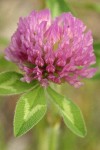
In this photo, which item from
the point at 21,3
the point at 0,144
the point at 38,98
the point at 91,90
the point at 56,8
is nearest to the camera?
the point at 38,98

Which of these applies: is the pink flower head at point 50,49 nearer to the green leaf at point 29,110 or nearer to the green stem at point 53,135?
the green leaf at point 29,110

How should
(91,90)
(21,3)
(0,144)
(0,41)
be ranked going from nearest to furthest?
(0,41) < (0,144) < (91,90) < (21,3)

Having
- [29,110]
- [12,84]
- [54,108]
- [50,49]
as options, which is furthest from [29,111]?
[54,108]

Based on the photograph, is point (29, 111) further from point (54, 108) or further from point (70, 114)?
point (54, 108)

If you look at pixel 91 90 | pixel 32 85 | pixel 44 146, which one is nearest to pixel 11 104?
pixel 91 90

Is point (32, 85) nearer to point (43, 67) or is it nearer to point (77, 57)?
point (43, 67)

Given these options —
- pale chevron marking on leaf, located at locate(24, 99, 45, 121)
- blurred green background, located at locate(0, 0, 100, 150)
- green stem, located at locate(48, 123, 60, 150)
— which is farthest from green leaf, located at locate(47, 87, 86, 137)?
green stem, located at locate(48, 123, 60, 150)

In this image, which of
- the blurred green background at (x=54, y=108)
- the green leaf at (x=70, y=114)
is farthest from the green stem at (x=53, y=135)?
the green leaf at (x=70, y=114)

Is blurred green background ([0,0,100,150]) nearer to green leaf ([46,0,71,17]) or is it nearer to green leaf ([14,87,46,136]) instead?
green leaf ([46,0,71,17])
